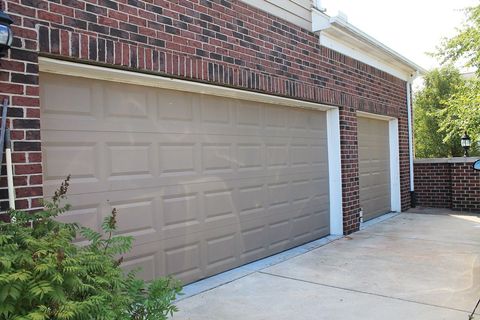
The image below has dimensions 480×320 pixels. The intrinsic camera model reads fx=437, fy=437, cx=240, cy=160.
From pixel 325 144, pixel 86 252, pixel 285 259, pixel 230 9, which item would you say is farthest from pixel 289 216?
pixel 86 252

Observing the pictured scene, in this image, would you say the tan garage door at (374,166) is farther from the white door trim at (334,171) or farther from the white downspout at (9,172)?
the white downspout at (9,172)

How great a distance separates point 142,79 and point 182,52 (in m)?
0.52

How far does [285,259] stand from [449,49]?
736 centimetres

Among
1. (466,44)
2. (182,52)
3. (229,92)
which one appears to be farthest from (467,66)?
(182,52)

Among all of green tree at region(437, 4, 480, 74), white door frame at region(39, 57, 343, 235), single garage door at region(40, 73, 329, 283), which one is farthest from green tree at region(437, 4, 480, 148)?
single garage door at region(40, 73, 329, 283)

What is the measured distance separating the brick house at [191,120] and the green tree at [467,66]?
9.26ft

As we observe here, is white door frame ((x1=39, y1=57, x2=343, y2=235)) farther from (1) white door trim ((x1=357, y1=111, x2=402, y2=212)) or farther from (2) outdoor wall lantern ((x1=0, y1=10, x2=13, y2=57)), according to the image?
(1) white door trim ((x1=357, y1=111, x2=402, y2=212))

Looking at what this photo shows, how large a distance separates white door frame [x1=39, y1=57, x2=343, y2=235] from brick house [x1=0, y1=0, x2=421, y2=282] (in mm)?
20

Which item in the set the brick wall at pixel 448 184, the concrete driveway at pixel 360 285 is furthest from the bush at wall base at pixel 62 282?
the brick wall at pixel 448 184

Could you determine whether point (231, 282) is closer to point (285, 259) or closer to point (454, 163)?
point (285, 259)

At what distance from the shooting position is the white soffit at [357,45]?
7.00 m

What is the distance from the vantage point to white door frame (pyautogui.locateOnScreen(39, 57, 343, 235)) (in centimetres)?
375

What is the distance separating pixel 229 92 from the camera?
5.36 meters

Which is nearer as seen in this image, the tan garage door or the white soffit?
the white soffit
